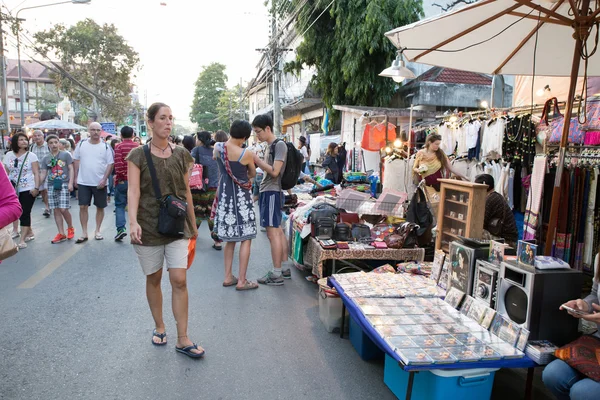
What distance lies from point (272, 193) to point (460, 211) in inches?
89.0

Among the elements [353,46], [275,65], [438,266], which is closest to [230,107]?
[275,65]

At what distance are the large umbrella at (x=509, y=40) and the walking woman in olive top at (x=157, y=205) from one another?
2505 mm

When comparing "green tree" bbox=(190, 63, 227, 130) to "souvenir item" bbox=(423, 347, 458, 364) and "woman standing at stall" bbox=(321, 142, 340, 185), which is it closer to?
"woman standing at stall" bbox=(321, 142, 340, 185)

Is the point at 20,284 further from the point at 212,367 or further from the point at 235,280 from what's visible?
the point at 212,367

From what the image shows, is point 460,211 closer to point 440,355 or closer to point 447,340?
point 447,340

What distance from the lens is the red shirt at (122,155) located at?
6.90 metres

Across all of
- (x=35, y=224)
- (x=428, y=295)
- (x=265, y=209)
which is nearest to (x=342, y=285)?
(x=428, y=295)

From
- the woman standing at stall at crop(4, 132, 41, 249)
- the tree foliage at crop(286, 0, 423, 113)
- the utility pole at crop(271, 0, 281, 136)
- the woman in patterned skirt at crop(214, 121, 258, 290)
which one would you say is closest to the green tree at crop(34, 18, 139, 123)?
A: the utility pole at crop(271, 0, 281, 136)

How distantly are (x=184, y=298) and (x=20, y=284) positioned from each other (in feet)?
10.1

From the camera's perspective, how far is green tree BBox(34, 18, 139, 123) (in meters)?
31.8

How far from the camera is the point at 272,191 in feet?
18.0

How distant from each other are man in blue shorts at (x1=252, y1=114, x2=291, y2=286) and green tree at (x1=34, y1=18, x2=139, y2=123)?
1171 inches

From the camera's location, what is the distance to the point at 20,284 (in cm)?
535

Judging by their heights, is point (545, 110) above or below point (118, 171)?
above
